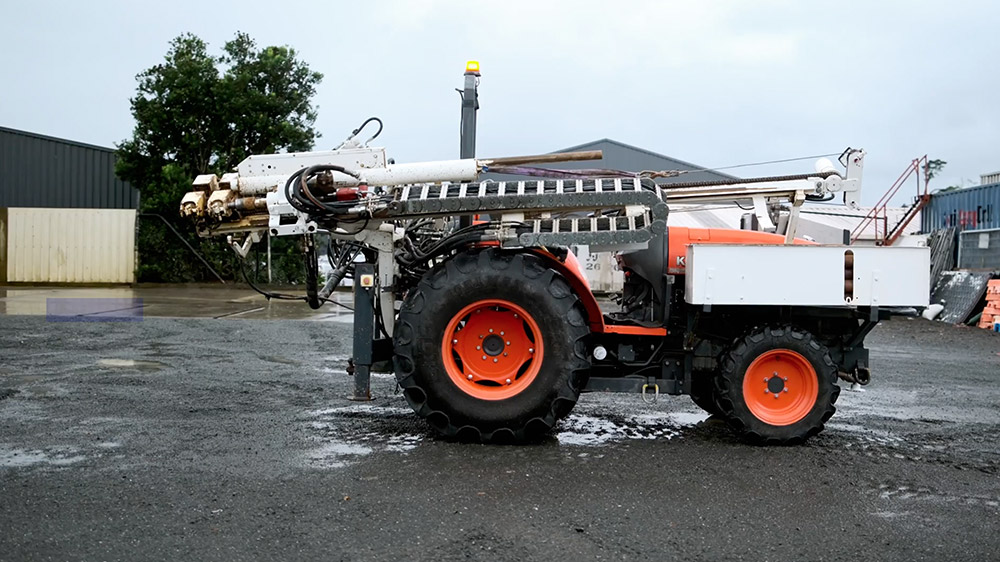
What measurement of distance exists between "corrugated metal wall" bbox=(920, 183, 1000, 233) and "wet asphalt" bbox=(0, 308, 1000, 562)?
1672 cm

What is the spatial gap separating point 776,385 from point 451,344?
7.88ft

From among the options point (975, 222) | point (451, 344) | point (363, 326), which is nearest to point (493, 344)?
point (451, 344)

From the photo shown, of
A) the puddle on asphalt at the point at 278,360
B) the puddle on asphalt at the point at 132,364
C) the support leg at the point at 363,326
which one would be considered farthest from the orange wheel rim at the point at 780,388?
the puddle on asphalt at the point at 132,364

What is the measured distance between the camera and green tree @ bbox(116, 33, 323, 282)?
915 inches

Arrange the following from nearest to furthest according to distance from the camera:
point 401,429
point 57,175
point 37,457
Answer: point 37,457 < point 401,429 < point 57,175

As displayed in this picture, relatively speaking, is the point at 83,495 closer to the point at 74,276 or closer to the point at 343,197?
the point at 343,197

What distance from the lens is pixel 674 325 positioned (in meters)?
6.76

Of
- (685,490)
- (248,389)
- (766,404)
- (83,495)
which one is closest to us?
(83,495)

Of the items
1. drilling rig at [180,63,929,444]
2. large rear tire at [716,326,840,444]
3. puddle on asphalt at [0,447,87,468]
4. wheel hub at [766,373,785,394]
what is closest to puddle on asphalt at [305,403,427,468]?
drilling rig at [180,63,929,444]

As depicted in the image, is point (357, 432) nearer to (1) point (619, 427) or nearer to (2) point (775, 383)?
(1) point (619, 427)

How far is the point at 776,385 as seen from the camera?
6.53 metres

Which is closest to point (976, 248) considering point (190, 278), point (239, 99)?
point (239, 99)

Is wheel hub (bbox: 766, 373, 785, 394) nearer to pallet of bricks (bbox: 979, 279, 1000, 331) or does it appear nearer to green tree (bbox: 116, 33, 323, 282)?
pallet of bricks (bbox: 979, 279, 1000, 331)

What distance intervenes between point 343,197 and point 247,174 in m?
1.03
